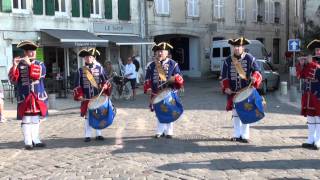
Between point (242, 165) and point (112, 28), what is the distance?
67.4 ft

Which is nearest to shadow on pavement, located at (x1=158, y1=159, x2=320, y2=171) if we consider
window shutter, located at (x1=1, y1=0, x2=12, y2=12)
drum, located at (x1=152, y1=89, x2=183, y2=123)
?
drum, located at (x1=152, y1=89, x2=183, y2=123)

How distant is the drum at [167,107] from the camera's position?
9.89 meters

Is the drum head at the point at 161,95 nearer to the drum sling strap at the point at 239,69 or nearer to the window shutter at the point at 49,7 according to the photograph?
the drum sling strap at the point at 239,69

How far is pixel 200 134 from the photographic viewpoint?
10648mm

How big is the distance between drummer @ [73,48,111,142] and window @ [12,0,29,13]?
13.8 m

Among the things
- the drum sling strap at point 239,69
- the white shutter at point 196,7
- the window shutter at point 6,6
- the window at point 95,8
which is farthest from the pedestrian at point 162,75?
the white shutter at point 196,7

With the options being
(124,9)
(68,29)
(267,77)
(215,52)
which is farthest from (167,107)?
(215,52)

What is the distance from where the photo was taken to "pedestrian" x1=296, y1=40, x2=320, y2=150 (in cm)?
885

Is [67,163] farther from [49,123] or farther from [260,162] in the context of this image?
[49,123]

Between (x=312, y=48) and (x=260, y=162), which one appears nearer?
(x=260, y=162)

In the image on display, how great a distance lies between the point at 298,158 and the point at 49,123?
23.6 ft

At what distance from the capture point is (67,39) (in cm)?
2273

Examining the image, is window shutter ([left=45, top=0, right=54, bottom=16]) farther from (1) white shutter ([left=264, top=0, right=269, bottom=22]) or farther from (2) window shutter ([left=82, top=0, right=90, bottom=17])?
(1) white shutter ([left=264, top=0, right=269, bottom=22])

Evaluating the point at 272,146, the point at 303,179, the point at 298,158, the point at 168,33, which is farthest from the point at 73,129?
the point at 168,33
